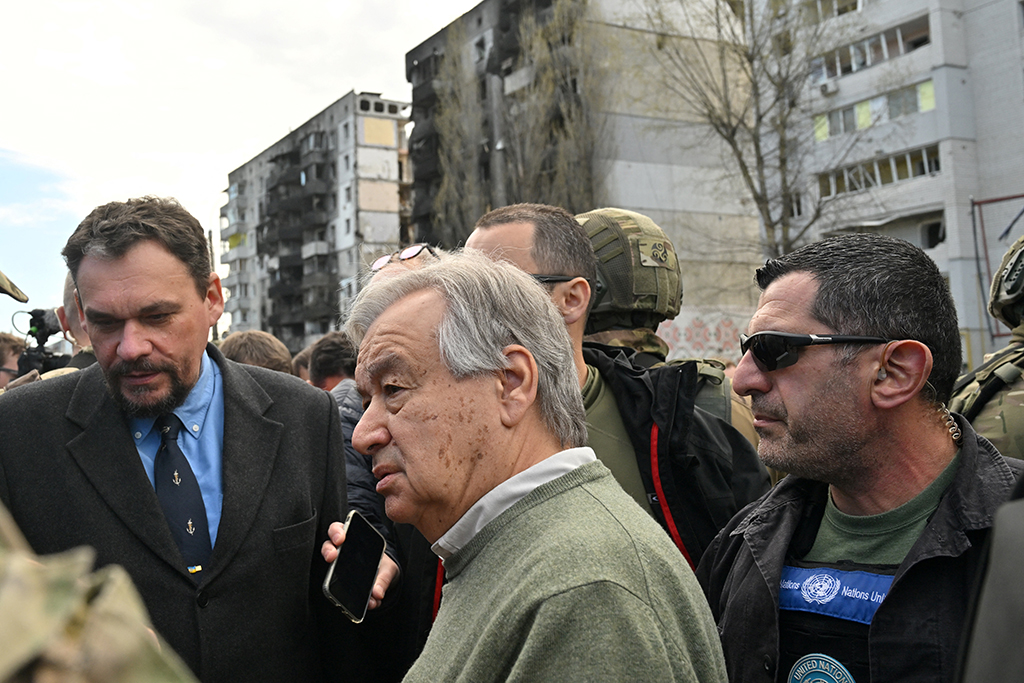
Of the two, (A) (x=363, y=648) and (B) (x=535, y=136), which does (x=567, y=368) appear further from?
(B) (x=535, y=136)

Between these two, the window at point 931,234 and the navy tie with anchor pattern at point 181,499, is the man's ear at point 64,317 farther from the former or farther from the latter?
the window at point 931,234

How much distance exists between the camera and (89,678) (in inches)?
26.3

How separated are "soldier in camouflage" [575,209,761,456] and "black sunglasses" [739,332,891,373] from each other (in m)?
1.16

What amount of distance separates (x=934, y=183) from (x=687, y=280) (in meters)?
9.07

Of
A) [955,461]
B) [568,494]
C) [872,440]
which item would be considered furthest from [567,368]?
[955,461]

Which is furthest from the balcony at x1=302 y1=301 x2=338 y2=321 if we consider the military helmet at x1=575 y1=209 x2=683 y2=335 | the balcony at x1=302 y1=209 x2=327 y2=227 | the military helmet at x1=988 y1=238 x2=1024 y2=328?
the military helmet at x1=988 y1=238 x2=1024 y2=328

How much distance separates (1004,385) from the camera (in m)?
3.23

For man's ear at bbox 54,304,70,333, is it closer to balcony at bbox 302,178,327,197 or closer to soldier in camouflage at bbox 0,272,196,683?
soldier in camouflage at bbox 0,272,196,683

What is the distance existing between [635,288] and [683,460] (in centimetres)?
103

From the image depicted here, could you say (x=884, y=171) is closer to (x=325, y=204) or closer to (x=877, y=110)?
(x=877, y=110)

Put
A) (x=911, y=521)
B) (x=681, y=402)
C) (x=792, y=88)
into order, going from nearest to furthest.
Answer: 1. (x=911, y=521)
2. (x=681, y=402)
3. (x=792, y=88)

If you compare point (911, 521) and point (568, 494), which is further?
point (911, 521)

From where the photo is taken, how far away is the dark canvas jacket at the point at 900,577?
2066mm

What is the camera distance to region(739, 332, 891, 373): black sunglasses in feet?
7.80
